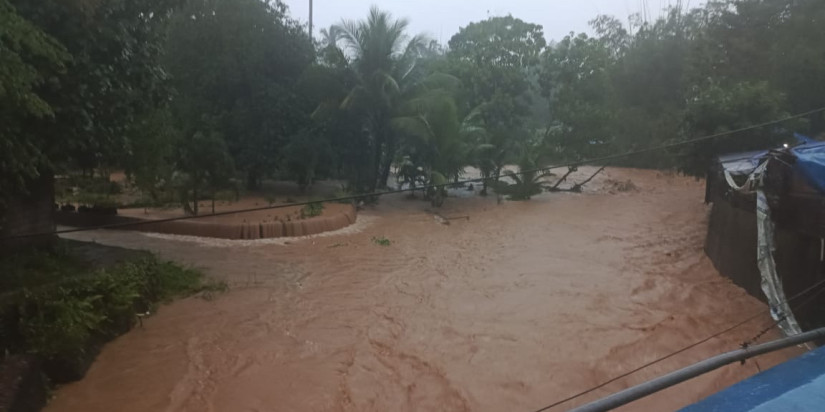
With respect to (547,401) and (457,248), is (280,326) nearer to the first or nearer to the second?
(547,401)

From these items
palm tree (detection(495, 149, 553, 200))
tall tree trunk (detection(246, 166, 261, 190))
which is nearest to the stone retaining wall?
tall tree trunk (detection(246, 166, 261, 190))

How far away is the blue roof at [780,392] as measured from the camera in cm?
189

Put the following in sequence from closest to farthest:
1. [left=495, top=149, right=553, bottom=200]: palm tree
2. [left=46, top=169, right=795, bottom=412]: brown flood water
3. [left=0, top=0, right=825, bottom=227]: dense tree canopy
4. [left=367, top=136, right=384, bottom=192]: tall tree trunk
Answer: [left=46, top=169, right=795, bottom=412]: brown flood water, [left=0, top=0, right=825, bottom=227]: dense tree canopy, [left=367, top=136, right=384, bottom=192]: tall tree trunk, [left=495, top=149, right=553, bottom=200]: palm tree

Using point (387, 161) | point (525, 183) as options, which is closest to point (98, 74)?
point (387, 161)

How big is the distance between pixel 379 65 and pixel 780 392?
1353 centimetres

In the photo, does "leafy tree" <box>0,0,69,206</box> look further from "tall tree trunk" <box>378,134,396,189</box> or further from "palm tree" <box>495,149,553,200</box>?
"palm tree" <box>495,149,553,200</box>

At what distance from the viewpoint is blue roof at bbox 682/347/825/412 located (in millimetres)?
1888

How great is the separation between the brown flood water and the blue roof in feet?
8.64

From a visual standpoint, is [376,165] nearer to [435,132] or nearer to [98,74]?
[435,132]

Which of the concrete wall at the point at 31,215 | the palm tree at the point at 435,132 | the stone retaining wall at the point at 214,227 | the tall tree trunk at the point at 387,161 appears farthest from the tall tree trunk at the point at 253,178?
the concrete wall at the point at 31,215

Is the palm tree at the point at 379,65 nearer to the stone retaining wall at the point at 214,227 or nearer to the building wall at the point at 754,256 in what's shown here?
the stone retaining wall at the point at 214,227

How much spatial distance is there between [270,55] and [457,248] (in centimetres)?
769

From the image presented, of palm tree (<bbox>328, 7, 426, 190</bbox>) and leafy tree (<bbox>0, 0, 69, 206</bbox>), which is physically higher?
palm tree (<bbox>328, 7, 426, 190</bbox>)

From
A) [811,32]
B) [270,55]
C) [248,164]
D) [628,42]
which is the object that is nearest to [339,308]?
[248,164]
